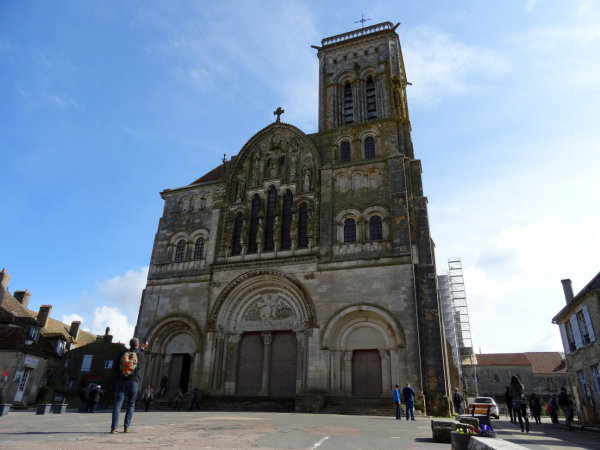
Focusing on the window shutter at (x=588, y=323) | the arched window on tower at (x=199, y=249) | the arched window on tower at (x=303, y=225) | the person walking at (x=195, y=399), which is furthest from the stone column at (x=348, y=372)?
the arched window on tower at (x=199, y=249)

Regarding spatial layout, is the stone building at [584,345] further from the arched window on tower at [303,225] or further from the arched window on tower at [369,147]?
the arched window on tower at [303,225]

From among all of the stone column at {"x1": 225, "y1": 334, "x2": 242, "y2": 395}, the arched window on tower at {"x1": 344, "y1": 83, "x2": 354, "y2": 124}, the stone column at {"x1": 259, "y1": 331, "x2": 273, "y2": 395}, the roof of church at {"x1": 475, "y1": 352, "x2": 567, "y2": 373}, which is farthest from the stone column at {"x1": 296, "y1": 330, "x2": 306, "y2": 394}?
the roof of church at {"x1": 475, "y1": 352, "x2": 567, "y2": 373}

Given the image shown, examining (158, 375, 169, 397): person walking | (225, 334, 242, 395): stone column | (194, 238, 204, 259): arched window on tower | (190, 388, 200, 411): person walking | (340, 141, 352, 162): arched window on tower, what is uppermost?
(340, 141, 352, 162): arched window on tower

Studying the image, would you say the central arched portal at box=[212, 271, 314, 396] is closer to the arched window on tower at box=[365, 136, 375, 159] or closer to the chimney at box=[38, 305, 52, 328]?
the arched window on tower at box=[365, 136, 375, 159]

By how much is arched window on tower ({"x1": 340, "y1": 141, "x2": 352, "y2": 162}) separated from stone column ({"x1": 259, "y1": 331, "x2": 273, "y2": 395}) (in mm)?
11715

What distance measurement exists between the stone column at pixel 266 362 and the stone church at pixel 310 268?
7 cm

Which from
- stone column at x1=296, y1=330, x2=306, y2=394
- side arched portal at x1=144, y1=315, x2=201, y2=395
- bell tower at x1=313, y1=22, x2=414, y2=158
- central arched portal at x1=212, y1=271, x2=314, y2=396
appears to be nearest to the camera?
stone column at x1=296, y1=330, x2=306, y2=394

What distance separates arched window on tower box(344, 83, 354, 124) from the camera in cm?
2948

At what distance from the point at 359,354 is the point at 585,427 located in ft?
31.6

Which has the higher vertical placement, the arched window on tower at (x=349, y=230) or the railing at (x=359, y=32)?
the railing at (x=359, y=32)

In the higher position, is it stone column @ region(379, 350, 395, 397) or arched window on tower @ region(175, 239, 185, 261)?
arched window on tower @ region(175, 239, 185, 261)

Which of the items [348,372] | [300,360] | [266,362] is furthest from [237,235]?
[348,372]

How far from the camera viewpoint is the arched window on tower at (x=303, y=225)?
79.7 ft

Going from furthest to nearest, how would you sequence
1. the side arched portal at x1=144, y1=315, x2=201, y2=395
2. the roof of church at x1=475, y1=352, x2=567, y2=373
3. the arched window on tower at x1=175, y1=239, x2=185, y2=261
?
the roof of church at x1=475, y1=352, x2=567, y2=373, the arched window on tower at x1=175, y1=239, x2=185, y2=261, the side arched portal at x1=144, y1=315, x2=201, y2=395
